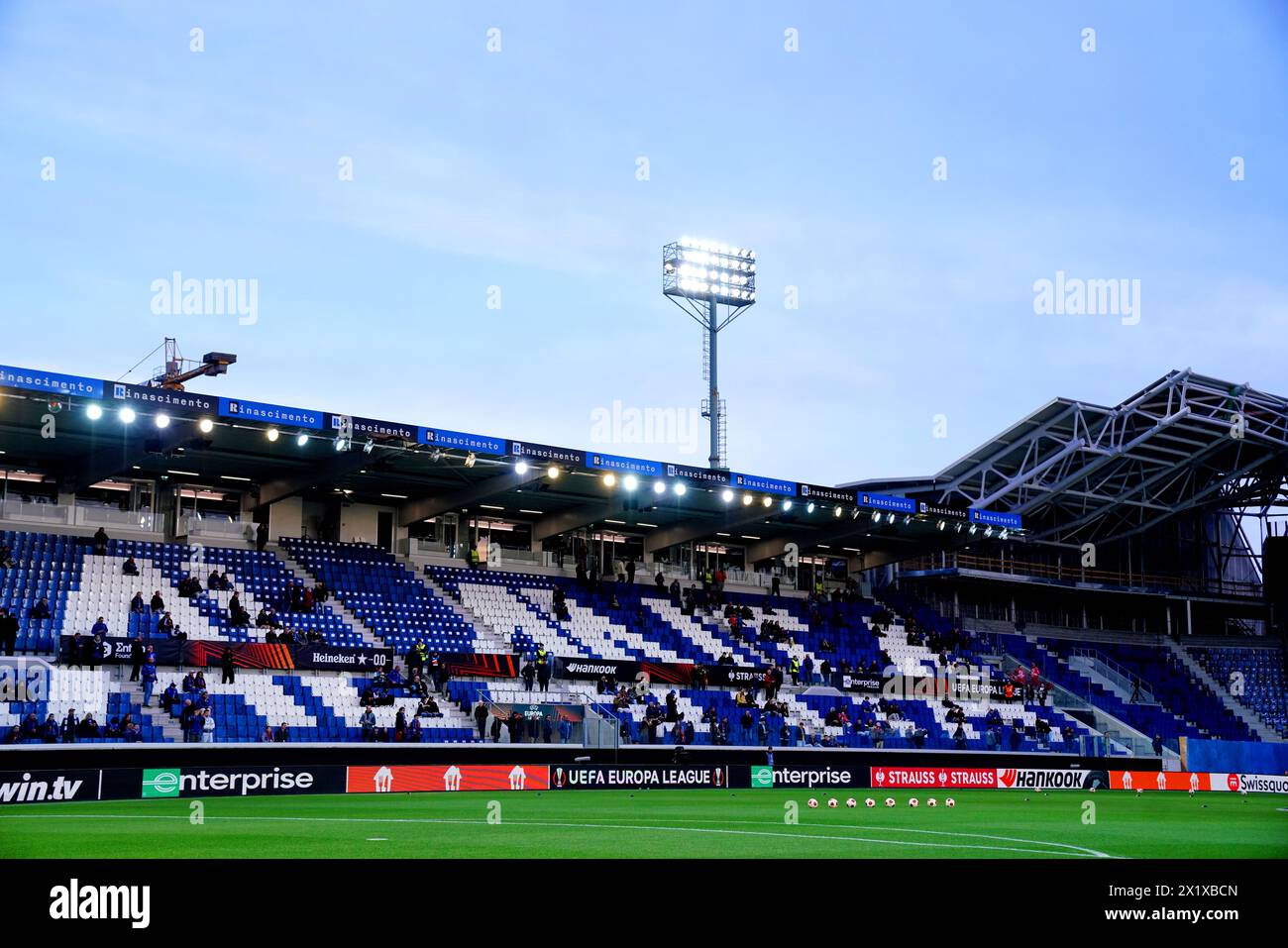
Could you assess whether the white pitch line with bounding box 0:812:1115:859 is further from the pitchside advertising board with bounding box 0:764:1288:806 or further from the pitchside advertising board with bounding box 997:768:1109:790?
the pitchside advertising board with bounding box 997:768:1109:790

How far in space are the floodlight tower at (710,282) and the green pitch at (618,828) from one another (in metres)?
30.2

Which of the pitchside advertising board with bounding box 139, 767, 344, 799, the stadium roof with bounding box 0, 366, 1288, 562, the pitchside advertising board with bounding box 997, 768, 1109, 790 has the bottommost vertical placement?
the pitchside advertising board with bounding box 997, 768, 1109, 790

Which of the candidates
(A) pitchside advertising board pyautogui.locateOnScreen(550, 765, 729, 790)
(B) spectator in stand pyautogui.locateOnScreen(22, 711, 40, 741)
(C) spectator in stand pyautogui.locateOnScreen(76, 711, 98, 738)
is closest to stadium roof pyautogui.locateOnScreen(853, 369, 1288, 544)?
(A) pitchside advertising board pyautogui.locateOnScreen(550, 765, 729, 790)

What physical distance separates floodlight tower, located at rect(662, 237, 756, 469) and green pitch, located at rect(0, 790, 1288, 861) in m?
30.2

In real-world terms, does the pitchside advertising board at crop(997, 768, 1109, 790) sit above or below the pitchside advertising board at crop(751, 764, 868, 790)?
below

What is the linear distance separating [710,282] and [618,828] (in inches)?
1723

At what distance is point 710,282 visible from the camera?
210ft

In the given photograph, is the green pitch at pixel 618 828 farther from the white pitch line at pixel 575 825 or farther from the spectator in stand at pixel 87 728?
the spectator in stand at pixel 87 728

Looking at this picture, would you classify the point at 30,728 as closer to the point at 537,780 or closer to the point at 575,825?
the point at 537,780

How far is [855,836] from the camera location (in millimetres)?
21609

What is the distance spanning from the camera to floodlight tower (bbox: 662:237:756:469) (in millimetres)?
63500

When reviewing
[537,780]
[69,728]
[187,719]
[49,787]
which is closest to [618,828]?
[49,787]
